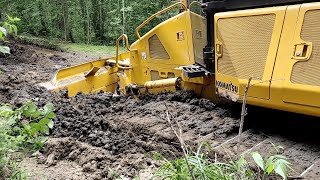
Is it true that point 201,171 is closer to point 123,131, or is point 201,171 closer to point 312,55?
point 312,55

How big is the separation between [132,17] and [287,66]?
19.1m

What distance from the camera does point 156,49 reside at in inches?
273

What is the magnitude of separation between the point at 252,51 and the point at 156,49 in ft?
10.8

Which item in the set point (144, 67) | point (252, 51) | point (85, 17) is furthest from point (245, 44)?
point (85, 17)

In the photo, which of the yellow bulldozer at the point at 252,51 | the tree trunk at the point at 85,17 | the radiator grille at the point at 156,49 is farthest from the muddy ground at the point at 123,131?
the tree trunk at the point at 85,17

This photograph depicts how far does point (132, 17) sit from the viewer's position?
72.1 ft

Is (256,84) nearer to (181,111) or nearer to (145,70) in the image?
(181,111)

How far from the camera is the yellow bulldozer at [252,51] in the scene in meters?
3.26

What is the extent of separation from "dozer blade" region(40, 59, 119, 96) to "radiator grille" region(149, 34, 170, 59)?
1218mm

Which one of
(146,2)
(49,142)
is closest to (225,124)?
(49,142)

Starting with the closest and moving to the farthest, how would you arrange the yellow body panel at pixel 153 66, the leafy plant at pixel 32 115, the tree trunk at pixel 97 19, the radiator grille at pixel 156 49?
the leafy plant at pixel 32 115, the yellow body panel at pixel 153 66, the radiator grille at pixel 156 49, the tree trunk at pixel 97 19

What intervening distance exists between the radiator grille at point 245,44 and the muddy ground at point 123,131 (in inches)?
25.7

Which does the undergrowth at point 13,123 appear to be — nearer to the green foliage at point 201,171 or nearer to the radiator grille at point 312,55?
the green foliage at point 201,171

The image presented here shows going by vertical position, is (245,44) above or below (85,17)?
below
